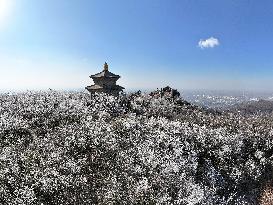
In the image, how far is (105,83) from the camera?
160 ft

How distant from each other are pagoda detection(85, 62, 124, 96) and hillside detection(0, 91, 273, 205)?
5.91 m

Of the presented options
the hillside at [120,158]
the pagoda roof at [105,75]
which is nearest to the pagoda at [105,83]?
the pagoda roof at [105,75]

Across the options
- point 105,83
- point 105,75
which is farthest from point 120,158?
point 105,83

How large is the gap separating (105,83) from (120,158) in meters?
24.1

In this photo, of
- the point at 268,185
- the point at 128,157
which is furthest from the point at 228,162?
the point at 128,157

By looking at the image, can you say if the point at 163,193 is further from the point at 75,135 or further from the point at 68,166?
the point at 75,135

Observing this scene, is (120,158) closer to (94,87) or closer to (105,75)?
(105,75)

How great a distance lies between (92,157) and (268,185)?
1596cm

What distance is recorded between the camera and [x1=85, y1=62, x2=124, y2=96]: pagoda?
48.1 metres

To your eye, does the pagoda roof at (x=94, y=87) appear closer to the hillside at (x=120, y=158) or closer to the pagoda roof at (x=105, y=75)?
the pagoda roof at (x=105, y=75)

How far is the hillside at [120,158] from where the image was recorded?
2053 centimetres

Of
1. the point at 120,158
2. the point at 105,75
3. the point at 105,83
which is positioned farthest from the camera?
the point at 105,83

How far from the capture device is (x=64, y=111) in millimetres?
38031

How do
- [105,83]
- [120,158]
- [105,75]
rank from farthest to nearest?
1. [105,83]
2. [105,75]
3. [120,158]
